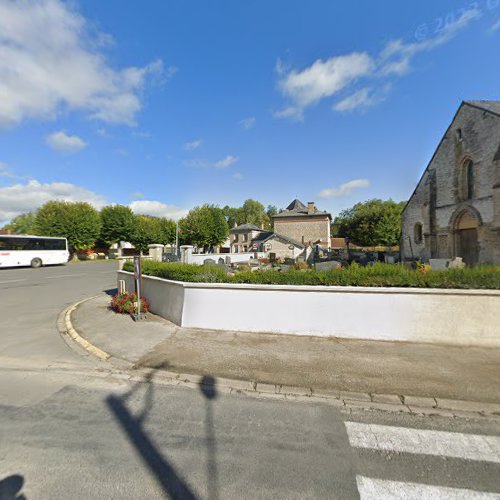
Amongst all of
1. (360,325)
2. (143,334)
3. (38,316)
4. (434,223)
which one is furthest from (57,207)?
(434,223)

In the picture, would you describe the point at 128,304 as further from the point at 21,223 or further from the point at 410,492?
the point at 21,223

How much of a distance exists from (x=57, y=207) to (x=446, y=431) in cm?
3872

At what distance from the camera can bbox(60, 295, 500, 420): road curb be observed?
3148 mm

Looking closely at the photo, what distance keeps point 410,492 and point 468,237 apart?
1899 centimetres

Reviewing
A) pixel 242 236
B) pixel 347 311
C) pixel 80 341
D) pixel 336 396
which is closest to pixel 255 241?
pixel 242 236

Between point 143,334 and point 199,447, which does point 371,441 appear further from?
point 143,334

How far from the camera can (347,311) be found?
547 centimetres

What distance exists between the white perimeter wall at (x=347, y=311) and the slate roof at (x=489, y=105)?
15.2 meters

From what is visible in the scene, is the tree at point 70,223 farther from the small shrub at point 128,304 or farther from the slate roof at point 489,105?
the slate roof at point 489,105

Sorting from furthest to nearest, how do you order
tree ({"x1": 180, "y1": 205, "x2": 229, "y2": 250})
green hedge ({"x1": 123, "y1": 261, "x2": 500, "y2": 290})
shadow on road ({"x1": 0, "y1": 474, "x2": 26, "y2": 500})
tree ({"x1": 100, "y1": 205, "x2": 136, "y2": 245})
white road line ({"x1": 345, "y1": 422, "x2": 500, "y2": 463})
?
tree ({"x1": 180, "y1": 205, "x2": 229, "y2": 250}), tree ({"x1": 100, "y1": 205, "x2": 136, "y2": 245}), green hedge ({"x1": 123, "y1": 261, "x2": 500, "y2": 290}), white road line ({"x1": 345, "y1": 422, "x2": 500, "y2": 463}), shadow on road ({"x1": 0, "y1": 474, "x2": 26, "y2": 500})

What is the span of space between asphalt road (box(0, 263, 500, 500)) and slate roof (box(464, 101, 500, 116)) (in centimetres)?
1845

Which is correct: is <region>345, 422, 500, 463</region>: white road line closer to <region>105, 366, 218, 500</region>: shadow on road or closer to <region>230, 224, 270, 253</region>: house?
<region>105, 366, 218, 500</region>: shadow on road

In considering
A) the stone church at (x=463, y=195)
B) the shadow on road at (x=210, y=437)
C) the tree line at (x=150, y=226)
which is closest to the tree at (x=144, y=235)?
the tree line at (x=150, y=226)

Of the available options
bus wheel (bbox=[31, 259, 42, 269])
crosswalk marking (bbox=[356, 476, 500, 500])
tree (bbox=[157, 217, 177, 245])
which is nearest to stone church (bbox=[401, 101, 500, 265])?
crosswalk marking (bbox=[356, 476, 500, 500])
